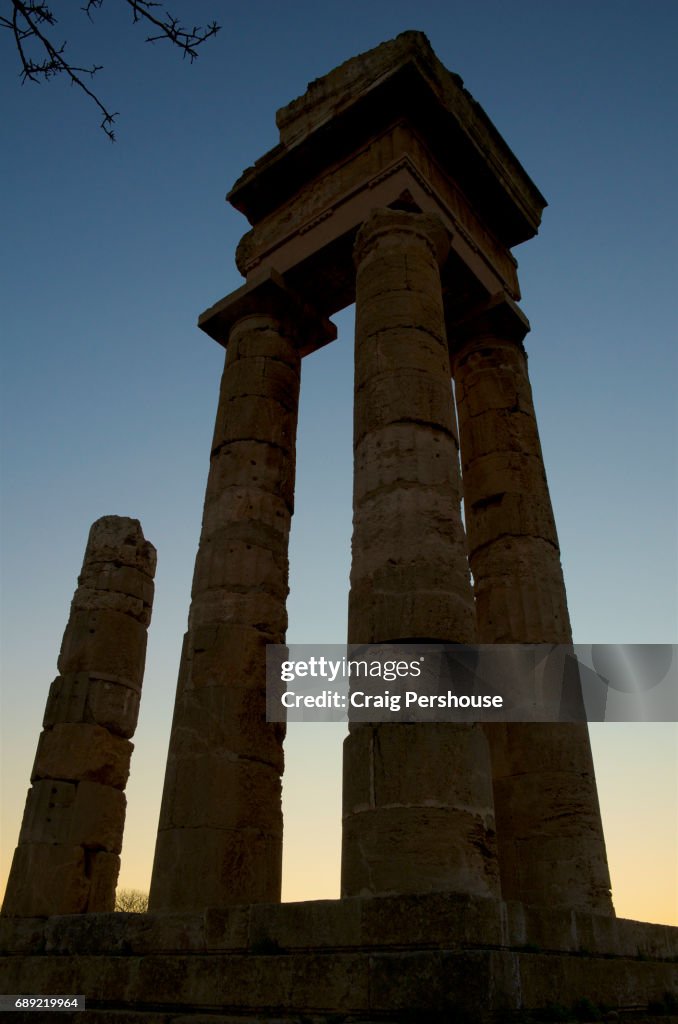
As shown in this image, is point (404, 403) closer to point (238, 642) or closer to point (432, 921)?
point (238, 642)

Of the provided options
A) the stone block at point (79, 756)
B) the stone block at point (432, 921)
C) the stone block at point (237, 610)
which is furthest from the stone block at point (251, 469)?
the stone block at point (432, 921)

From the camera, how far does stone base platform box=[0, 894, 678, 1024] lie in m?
4.32

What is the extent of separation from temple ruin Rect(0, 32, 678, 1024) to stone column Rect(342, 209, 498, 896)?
21mm

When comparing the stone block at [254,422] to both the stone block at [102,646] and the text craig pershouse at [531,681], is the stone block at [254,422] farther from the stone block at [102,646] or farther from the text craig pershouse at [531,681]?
the stone block at [102,646]

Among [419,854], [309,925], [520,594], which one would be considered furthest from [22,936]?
[520,594]

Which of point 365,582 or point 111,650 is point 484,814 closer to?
point 365,582

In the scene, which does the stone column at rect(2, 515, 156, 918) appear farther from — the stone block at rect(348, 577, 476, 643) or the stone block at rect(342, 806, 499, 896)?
the stone block at rect(342, 806, 499, 896)

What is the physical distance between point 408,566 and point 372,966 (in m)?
3.15

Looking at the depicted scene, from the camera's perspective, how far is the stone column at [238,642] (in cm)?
754

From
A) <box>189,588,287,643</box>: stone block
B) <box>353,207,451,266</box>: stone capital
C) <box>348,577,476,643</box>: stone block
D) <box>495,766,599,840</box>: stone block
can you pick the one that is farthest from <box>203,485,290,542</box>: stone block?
<box>495,766,599,840</box>: stone block

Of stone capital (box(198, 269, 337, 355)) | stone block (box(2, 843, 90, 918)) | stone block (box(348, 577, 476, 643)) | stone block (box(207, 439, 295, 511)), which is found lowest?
stone block (box(2, 843, 90, 918))

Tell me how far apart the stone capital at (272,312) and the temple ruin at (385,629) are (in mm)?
42

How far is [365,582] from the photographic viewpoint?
22.4 feet

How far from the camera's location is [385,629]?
636 cm
